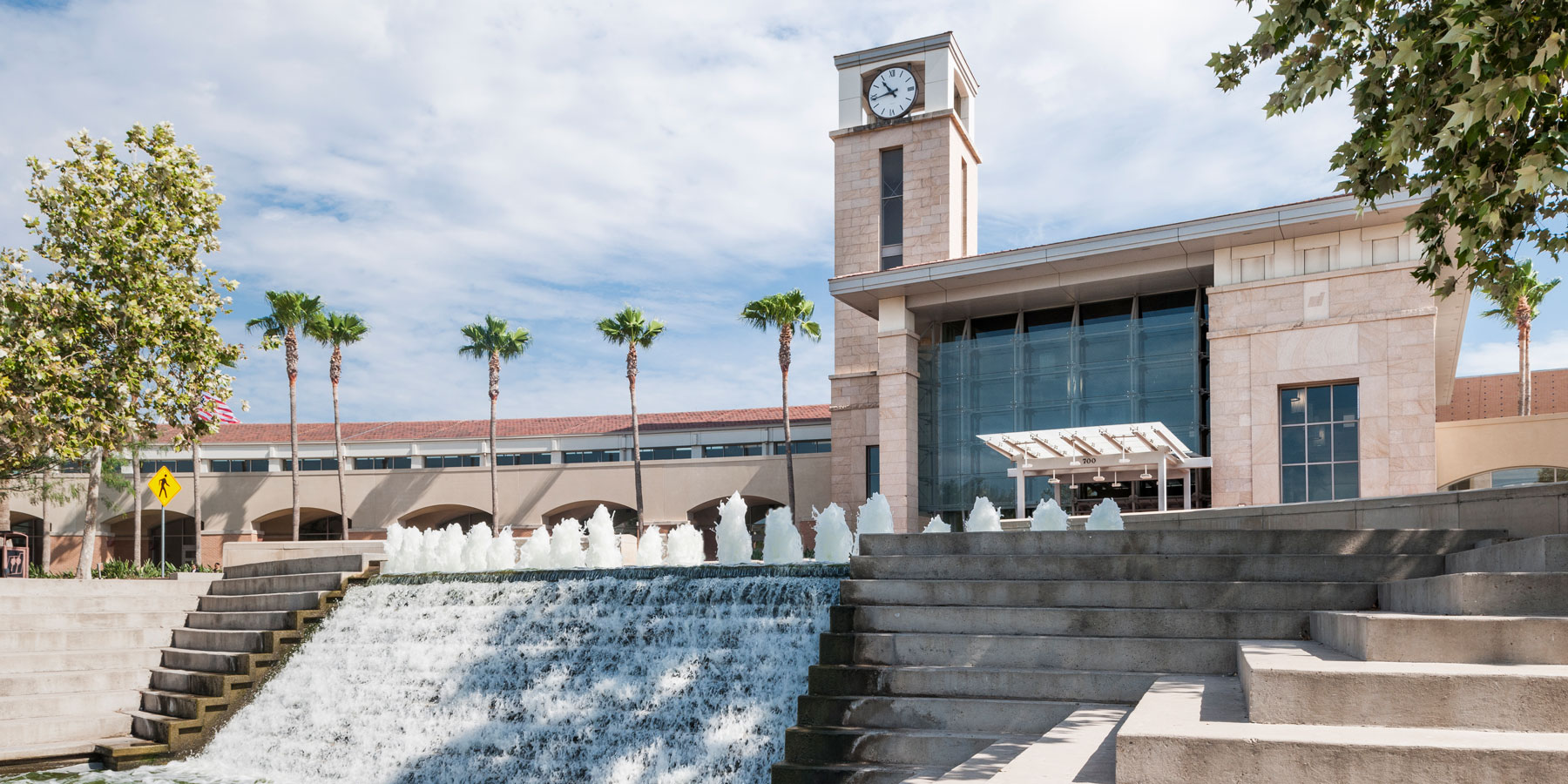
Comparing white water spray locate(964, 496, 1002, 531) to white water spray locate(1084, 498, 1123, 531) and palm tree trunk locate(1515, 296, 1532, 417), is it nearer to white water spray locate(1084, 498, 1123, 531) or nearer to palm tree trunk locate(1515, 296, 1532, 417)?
white water spray locate(1084, 498, 1123, 531)

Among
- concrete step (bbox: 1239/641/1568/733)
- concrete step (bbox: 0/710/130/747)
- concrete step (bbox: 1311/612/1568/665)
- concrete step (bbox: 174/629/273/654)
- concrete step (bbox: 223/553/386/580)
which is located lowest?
concrete step (bbox: 0/710/130/747)

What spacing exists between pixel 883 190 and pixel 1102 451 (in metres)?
14.4

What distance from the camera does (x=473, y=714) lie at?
13.2 metres

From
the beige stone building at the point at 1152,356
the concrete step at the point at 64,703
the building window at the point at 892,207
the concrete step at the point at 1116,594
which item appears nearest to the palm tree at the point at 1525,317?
the beige stone building at the point at 1152,356

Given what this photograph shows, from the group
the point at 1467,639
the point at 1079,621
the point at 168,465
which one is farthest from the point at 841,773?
the point at 168,465

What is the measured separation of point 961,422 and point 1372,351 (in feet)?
32.2

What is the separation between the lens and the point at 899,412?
28.6m

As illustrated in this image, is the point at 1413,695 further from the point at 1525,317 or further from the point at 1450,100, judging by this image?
the point at 1525,317

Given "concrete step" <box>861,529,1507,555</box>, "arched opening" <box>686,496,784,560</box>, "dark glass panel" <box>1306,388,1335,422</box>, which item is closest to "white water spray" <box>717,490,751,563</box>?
"concrete step" <box>861,529,1507,555</box>

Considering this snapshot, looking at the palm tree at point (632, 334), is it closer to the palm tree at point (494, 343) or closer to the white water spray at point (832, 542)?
the palm tree at point (494, 343)

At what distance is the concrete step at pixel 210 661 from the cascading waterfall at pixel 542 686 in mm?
589

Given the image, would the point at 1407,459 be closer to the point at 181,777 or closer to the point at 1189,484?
the point at 1189,484

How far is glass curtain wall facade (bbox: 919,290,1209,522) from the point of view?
2608 centimetres

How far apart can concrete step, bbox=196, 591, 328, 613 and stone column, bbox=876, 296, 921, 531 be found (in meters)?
14.8
